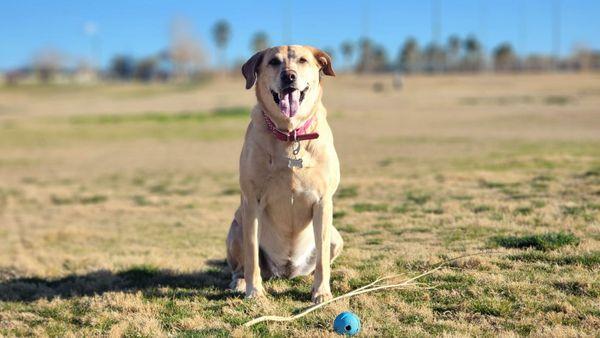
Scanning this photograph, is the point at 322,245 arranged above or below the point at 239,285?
above

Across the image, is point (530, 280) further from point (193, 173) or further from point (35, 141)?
point (35, 141)

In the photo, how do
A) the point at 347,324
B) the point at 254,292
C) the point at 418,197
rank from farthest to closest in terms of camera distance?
the point at 418,197 < the point at 254,292 < the point at 347,324

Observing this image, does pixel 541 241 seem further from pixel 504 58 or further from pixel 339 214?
pixel 504 58

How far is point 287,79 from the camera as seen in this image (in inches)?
207

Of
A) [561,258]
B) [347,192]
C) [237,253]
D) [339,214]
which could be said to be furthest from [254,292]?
[347,192]

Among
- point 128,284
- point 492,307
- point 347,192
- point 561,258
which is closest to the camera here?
point 492,307

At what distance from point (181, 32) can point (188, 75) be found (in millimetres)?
20577

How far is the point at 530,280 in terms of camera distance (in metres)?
5.60

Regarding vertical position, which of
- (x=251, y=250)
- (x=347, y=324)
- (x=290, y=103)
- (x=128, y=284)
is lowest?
(x=128, y=284)

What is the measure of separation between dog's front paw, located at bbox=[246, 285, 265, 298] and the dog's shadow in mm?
334

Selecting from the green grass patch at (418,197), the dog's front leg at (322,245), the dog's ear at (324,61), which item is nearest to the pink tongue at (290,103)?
the dog's ear at (324,61)

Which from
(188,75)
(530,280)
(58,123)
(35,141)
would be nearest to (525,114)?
(35,141)

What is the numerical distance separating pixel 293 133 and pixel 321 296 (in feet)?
4.69

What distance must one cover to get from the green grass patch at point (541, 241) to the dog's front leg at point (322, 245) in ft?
7.18
